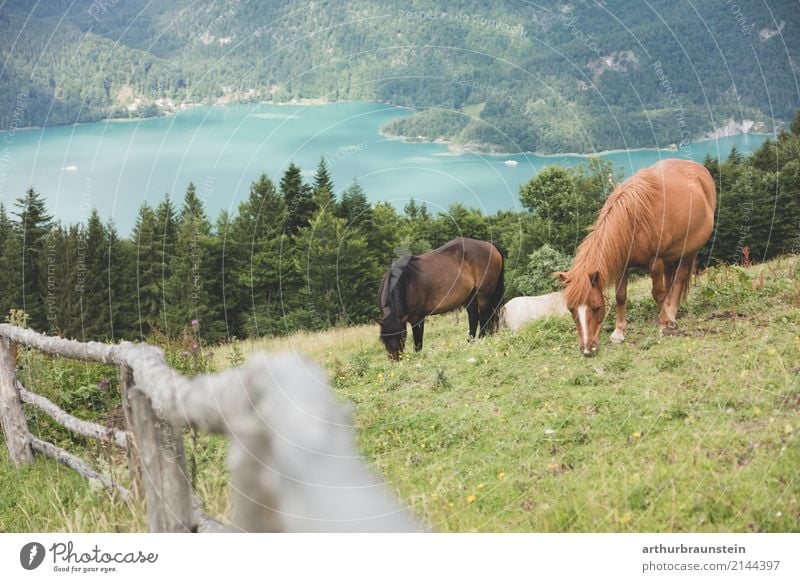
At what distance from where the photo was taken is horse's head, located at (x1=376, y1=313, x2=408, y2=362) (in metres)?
6.08

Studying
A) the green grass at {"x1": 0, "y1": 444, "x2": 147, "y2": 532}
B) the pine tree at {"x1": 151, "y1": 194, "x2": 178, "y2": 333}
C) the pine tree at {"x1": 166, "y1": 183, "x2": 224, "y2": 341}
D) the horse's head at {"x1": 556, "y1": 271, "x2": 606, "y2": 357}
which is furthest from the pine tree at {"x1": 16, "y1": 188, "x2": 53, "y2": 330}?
the horse's head at {"x1": 556, "y1": 271, "x2": 606, "y2": 357}

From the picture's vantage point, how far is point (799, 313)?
4.93 m

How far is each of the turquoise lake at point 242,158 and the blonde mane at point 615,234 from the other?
0.21m

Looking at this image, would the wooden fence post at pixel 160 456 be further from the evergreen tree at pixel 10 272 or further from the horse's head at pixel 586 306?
the evergreen tree at pixel 10 272

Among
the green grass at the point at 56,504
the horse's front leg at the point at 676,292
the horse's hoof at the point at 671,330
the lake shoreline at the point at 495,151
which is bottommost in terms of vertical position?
the green grass at the point at 56,504

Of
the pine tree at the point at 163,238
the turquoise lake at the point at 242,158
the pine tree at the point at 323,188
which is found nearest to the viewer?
the turquoise lake at the point at 242,158

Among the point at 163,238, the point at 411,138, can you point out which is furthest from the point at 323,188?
the point at 163,238

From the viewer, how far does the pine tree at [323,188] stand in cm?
544

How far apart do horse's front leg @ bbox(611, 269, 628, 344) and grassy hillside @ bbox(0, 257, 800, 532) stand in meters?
0.15

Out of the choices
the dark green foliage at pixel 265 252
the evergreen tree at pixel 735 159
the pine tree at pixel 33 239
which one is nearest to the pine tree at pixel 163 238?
the dark green foliage at pixel 265 252

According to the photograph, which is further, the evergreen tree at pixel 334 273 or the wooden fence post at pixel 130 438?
the evergreen tree at pixel 334 273

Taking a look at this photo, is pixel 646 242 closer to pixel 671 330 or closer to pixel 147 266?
pixel 671 330

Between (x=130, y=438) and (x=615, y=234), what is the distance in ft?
13.3
